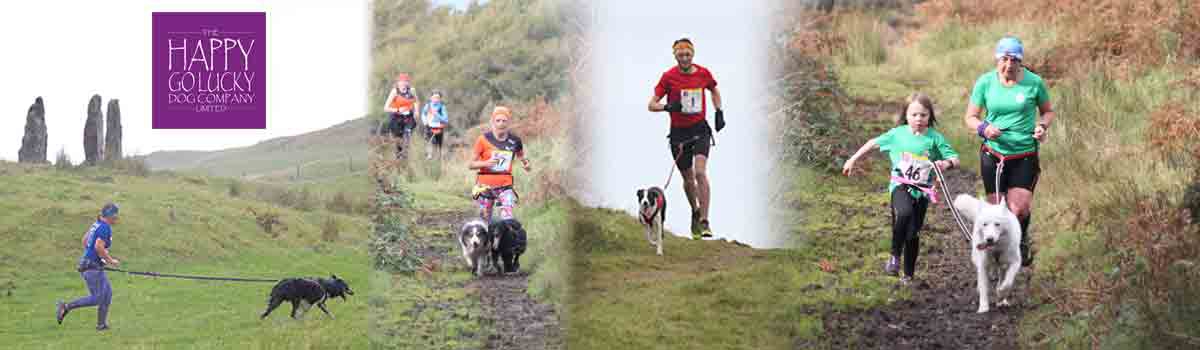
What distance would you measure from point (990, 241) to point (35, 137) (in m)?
19.5

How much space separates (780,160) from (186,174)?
1879 cm

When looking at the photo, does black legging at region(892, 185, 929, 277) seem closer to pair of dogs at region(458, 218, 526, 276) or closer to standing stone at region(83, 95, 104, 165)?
pair of dogs at region(458, 218, 526, 276)

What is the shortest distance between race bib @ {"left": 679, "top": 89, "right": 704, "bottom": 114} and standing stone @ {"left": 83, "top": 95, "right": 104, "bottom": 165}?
14.7m

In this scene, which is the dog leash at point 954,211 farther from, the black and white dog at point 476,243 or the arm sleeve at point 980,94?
the black and white dog at point 476,243

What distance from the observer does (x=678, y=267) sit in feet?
26.9

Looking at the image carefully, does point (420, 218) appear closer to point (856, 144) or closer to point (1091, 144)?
point (856, 144)

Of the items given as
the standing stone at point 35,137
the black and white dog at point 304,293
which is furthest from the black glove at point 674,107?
the standing stone at point 35,137

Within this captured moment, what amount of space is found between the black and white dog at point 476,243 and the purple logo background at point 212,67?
6.37m

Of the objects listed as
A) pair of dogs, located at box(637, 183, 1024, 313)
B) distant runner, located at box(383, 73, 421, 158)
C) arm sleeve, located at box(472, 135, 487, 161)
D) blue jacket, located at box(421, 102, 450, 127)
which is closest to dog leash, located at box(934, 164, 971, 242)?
pair of dogs, located at box(637, 183, 1024, 313)

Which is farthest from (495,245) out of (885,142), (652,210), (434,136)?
(885,142)

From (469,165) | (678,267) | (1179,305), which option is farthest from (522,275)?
(1179,305)

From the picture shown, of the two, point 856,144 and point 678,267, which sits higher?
point 856,144

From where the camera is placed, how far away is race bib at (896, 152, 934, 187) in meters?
8.51

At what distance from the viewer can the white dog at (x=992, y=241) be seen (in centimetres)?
856
